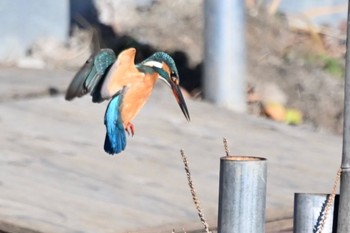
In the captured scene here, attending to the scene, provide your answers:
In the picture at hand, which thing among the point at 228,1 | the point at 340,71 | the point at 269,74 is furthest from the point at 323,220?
the point at 340,71

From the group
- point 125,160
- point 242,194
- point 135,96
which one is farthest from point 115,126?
point 125,160

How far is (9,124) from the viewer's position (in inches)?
249

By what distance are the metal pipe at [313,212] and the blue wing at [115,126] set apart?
0.73m

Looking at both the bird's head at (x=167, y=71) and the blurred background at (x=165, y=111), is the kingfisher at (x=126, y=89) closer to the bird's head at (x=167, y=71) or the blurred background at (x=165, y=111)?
the bird's head at (x=167, y=71)

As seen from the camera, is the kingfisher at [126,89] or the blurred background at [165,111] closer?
the kingfisher at [126,89]

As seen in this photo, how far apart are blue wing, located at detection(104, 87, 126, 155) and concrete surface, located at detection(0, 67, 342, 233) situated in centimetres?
215

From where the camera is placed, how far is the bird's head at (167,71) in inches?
90.2

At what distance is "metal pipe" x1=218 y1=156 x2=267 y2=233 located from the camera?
275cm

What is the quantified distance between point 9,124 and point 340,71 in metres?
3.65

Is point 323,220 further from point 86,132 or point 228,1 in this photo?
point 228,1

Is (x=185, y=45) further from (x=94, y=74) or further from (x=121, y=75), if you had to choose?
(x=121, y=75)

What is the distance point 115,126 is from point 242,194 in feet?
1.94

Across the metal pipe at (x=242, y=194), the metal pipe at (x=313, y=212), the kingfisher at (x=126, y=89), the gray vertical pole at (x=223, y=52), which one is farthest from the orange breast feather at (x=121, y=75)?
the gray vertical pole at (x=223, y=52)

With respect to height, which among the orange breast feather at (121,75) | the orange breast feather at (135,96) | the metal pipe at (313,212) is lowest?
the metal pipe at (313,212)
